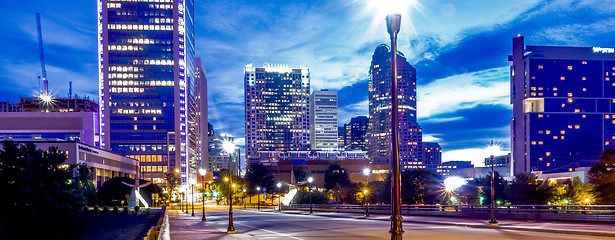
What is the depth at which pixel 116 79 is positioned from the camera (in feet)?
595

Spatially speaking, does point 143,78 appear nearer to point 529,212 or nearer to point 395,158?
point 529,212

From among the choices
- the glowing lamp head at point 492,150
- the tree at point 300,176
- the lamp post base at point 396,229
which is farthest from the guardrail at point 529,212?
the tree at point 300,176

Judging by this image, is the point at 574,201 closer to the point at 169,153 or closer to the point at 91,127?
the point at 169,153

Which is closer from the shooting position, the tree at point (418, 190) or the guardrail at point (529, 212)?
the guardrail at point (529, 212)

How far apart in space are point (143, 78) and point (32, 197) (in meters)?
148

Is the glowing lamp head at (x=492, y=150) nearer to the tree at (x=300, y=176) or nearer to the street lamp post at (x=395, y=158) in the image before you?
the street lamp post at (x=395, y=158)

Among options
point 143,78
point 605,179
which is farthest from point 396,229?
point 143,78

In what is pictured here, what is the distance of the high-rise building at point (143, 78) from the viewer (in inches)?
7101

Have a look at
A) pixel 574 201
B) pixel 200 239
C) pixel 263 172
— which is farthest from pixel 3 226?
pixel 263 172

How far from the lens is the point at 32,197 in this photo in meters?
41.9

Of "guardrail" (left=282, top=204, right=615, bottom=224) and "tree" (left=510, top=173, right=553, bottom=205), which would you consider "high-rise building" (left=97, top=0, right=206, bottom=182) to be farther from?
"tree" (left=510, top=173, right=553, bottom=205)

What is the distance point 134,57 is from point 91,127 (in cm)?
3255

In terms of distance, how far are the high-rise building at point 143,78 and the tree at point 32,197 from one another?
141m

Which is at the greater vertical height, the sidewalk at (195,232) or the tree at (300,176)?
the sidewalk at (195,232)
